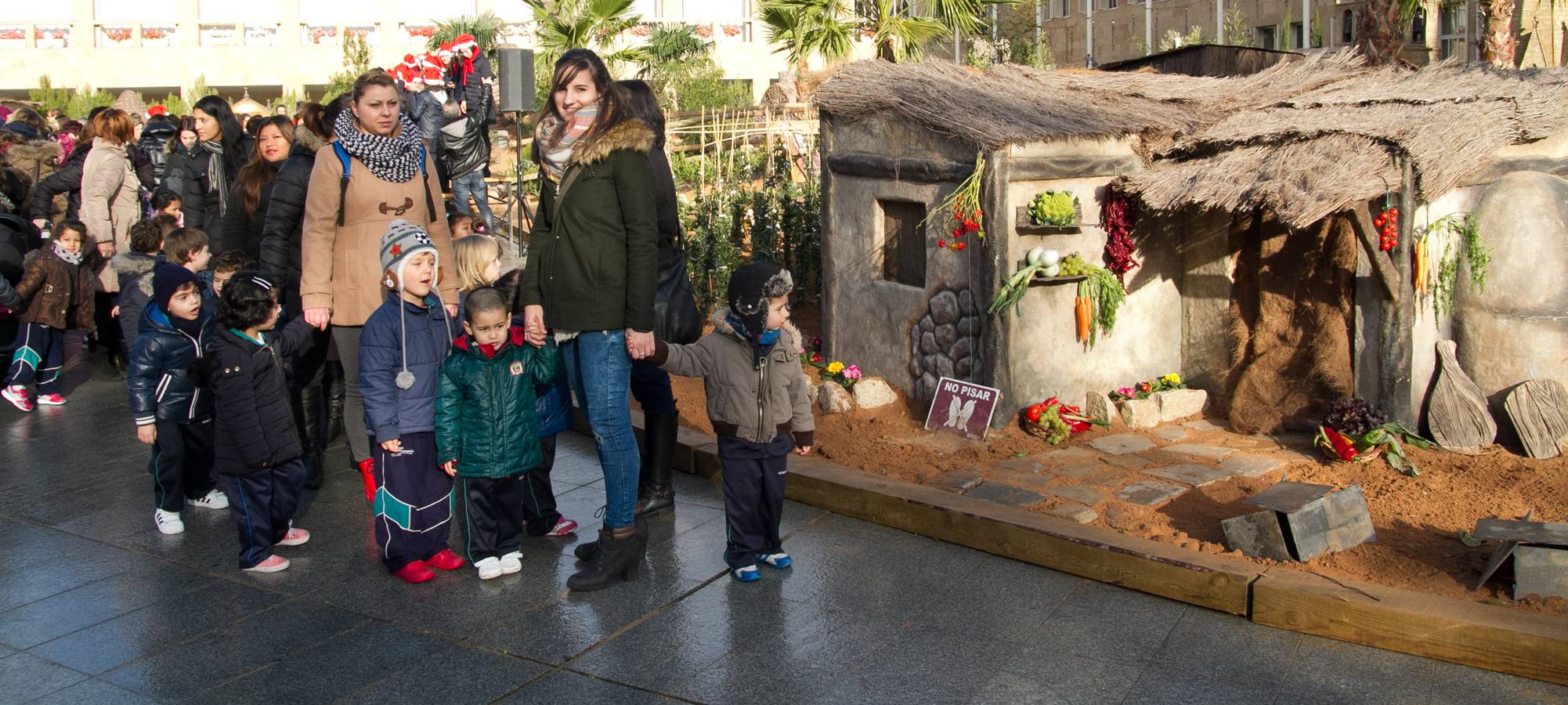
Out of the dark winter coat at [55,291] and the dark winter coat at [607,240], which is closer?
the dark winter coat at [607,240]

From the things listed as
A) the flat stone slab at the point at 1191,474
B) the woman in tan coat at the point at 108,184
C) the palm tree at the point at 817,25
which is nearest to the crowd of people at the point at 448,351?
the flat stone slab at the point at 1191,474

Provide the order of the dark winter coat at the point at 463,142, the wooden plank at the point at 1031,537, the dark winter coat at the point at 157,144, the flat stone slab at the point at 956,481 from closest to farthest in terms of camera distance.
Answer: the wooden plank at the point at 1031,537 < the flat stone slab at the point at 956,481 < the dark winter coat at the point at 157,144 < the dark winter coat at the point at 463,142

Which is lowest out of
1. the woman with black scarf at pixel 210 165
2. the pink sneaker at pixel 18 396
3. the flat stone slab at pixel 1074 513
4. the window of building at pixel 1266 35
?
the flat stone slab at pixel 1074 513

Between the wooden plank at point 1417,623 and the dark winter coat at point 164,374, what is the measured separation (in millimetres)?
4470

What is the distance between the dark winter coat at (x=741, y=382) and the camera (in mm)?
5059

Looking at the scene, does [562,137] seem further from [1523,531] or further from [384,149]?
[1523,531]

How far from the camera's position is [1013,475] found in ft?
→ 21.8

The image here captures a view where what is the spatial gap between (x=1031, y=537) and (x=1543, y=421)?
126 inches

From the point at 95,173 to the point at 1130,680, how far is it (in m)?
8.76

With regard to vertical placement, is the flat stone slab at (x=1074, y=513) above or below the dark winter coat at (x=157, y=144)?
below

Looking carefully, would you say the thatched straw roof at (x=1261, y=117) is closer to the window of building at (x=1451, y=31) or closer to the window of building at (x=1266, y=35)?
the window of building at (x=1451, y=31)

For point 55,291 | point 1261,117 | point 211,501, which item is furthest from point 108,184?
point 1261,117

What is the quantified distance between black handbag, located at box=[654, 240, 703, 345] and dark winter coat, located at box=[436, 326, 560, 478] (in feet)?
2.04

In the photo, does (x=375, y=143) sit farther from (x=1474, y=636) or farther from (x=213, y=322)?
(x=1474, y=636)
